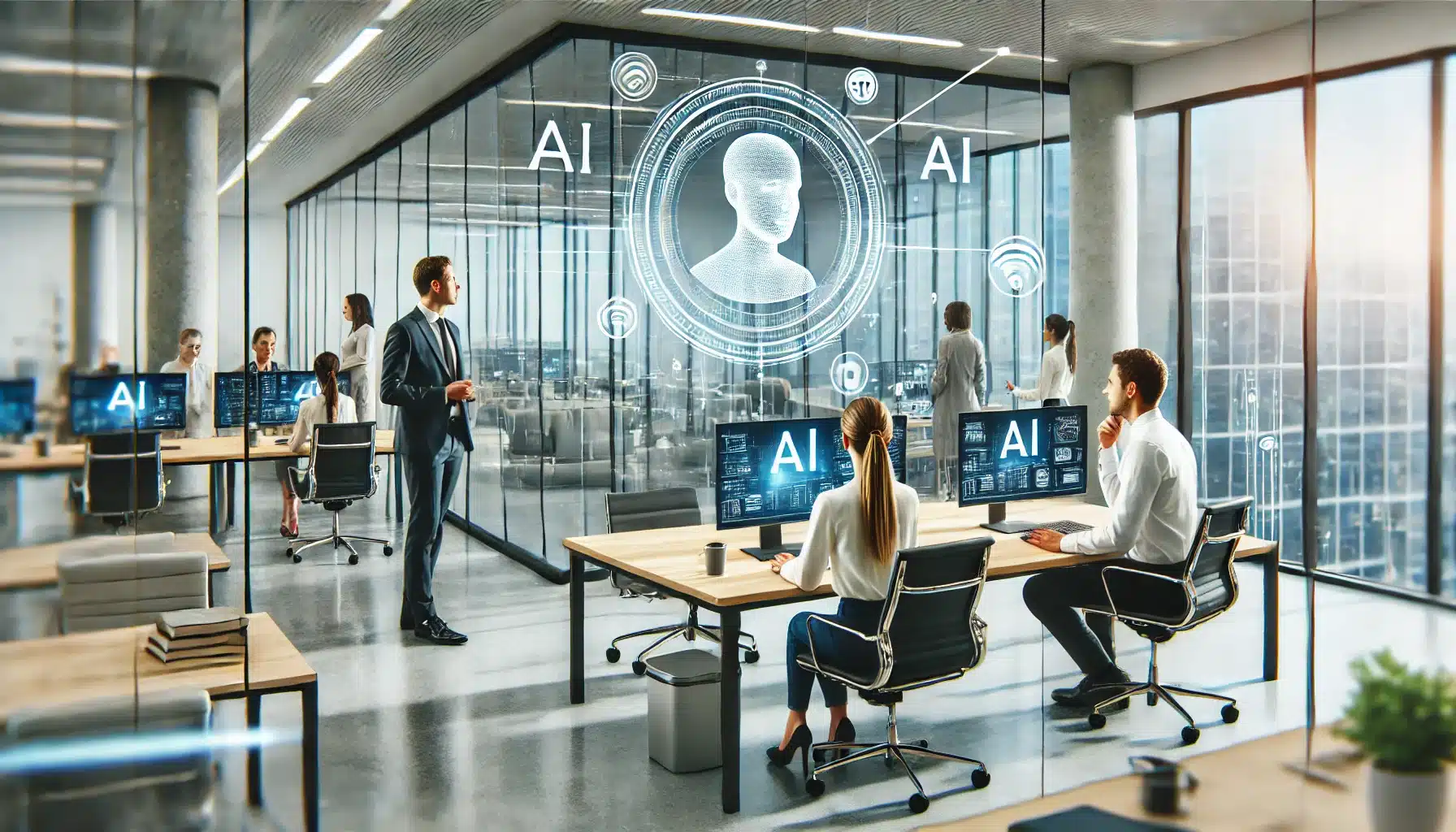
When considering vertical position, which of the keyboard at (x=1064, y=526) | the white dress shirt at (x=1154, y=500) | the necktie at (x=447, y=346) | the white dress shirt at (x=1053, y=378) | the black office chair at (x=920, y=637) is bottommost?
the black office chair at (x=920, y=637)

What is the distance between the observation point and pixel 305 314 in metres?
9.54

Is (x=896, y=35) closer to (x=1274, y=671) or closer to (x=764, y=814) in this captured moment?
(x=1274, y=671)

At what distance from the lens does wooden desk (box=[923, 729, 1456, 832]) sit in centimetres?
187

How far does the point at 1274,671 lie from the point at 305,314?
7.97m

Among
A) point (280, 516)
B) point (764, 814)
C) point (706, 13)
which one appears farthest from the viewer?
point (280, 516)

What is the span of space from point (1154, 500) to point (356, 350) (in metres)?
6.62

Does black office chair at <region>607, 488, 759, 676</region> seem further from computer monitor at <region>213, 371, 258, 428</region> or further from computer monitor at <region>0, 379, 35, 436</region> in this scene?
computer monitor at <region>0, 379, 35, 436</region>

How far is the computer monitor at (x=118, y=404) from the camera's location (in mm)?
2209

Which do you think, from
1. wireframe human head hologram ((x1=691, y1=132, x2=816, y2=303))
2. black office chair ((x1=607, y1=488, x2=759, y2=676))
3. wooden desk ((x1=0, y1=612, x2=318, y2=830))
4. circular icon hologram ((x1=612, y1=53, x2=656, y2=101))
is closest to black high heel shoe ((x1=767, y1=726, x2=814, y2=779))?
black office chair ((x1=607, y1=488, x2=759, y2=676))

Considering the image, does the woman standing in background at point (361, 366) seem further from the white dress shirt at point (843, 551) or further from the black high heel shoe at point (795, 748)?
the white dress shirt at point (843, 551)

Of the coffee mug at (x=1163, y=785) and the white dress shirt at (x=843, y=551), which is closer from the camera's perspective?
the coffee mug at (x=1163, y=785)

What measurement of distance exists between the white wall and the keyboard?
1.87 m

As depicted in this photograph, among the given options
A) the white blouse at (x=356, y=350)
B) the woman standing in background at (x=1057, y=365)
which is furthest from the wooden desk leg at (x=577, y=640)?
the white blouse at (x=356, y=350)

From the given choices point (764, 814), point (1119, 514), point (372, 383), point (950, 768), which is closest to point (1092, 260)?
point (1119, 514)
